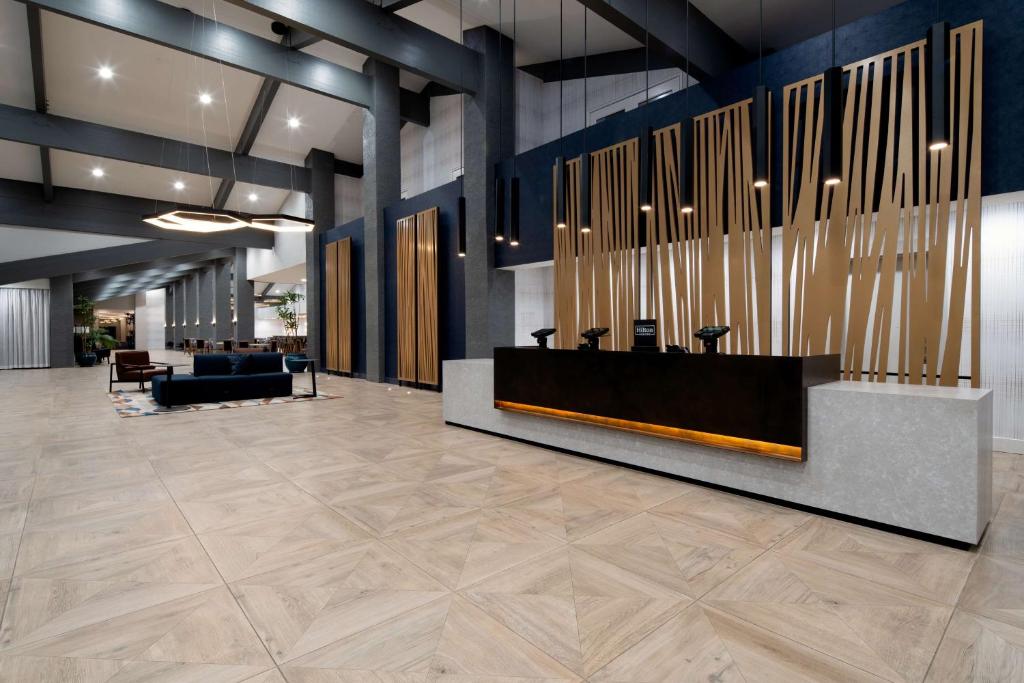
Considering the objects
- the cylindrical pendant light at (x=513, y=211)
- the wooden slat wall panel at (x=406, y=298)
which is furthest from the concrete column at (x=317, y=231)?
the cylindrical pendant light at (x=513, y=211)

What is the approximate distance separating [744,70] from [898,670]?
6029mm

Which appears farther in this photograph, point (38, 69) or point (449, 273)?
point (449, 273)

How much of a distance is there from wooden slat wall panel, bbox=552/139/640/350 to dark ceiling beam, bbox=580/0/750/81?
130 cm

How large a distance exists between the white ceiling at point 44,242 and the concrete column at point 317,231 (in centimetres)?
602

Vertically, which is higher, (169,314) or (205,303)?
(205,303)

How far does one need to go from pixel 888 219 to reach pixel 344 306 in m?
11.7

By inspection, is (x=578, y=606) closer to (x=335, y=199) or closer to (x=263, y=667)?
(x=263, y=667)

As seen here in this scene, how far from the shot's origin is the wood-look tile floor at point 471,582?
1.88 metres

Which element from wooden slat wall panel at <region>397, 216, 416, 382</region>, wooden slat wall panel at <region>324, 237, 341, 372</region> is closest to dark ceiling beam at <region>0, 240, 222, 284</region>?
wooden slat wall panel at <region>324, 237, 341, 372</region>

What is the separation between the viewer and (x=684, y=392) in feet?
13.4

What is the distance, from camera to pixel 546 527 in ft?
10.3

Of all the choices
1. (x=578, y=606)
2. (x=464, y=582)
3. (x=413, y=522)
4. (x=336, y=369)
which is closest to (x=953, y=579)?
(x=578, y=606)

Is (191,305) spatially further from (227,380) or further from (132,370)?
(227,380)

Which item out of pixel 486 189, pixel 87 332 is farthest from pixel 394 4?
pixel 87 332
